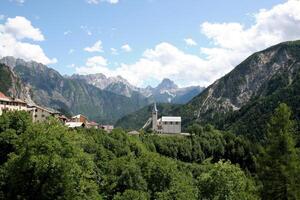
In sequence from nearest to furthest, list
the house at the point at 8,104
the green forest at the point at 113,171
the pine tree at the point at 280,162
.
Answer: the green forest at the point at 113,171, the pine tree at the point at 280,162, the house at the point at 8,104

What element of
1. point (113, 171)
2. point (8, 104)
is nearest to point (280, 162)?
point (113, 171)

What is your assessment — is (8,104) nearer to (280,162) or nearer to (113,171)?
(113,171)

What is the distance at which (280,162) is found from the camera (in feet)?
143

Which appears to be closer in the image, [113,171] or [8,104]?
[113,171]

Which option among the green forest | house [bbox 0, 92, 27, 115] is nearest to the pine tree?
the green forest

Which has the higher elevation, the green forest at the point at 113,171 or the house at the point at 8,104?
the house at the point at 8,104

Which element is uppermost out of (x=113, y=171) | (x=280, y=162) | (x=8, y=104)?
(x=8, y=104)

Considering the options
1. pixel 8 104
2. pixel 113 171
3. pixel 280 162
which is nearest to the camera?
pixel 280 162

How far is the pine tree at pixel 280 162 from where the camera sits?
42.8m

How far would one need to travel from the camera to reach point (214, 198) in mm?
53375

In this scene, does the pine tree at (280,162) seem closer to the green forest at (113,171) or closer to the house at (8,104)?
the green forest at (113,171)

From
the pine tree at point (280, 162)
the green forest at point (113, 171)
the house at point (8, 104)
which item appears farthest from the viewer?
the house at point (8, 104)

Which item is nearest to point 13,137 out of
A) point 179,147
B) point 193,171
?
point 193,171

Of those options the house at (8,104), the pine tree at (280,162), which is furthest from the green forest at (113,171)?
the house at (8,104)
